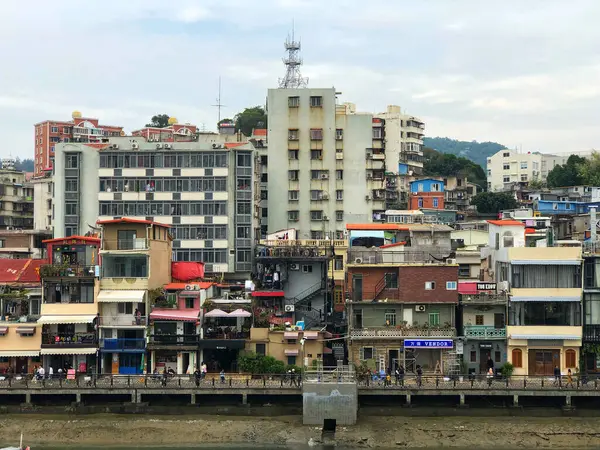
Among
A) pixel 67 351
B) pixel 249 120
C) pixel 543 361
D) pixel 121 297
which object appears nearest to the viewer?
pixel 543 361

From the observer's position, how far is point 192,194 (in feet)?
274

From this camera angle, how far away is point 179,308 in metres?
66.4

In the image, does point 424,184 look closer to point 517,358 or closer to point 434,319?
point 434,319

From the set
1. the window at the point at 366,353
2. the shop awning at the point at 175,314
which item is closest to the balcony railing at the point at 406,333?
the window at the point at 366,353

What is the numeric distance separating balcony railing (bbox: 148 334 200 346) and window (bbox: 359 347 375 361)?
11.8 m

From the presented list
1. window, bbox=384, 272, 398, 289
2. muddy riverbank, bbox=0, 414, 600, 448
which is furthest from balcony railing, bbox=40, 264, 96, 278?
window, bbox=384, 272, 398, 289

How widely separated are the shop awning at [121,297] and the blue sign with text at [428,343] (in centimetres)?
1941

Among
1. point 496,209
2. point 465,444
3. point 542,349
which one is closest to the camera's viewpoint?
point 465,444

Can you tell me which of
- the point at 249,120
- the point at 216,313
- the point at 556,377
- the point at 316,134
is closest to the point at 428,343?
the point at 556,377

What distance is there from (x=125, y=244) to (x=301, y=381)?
1732 centimetres

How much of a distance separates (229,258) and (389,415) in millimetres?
29111

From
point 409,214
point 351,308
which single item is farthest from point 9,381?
point 409,214

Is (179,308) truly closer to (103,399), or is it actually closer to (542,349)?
(103,399)

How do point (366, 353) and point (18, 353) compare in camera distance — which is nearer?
point (366, 353)
